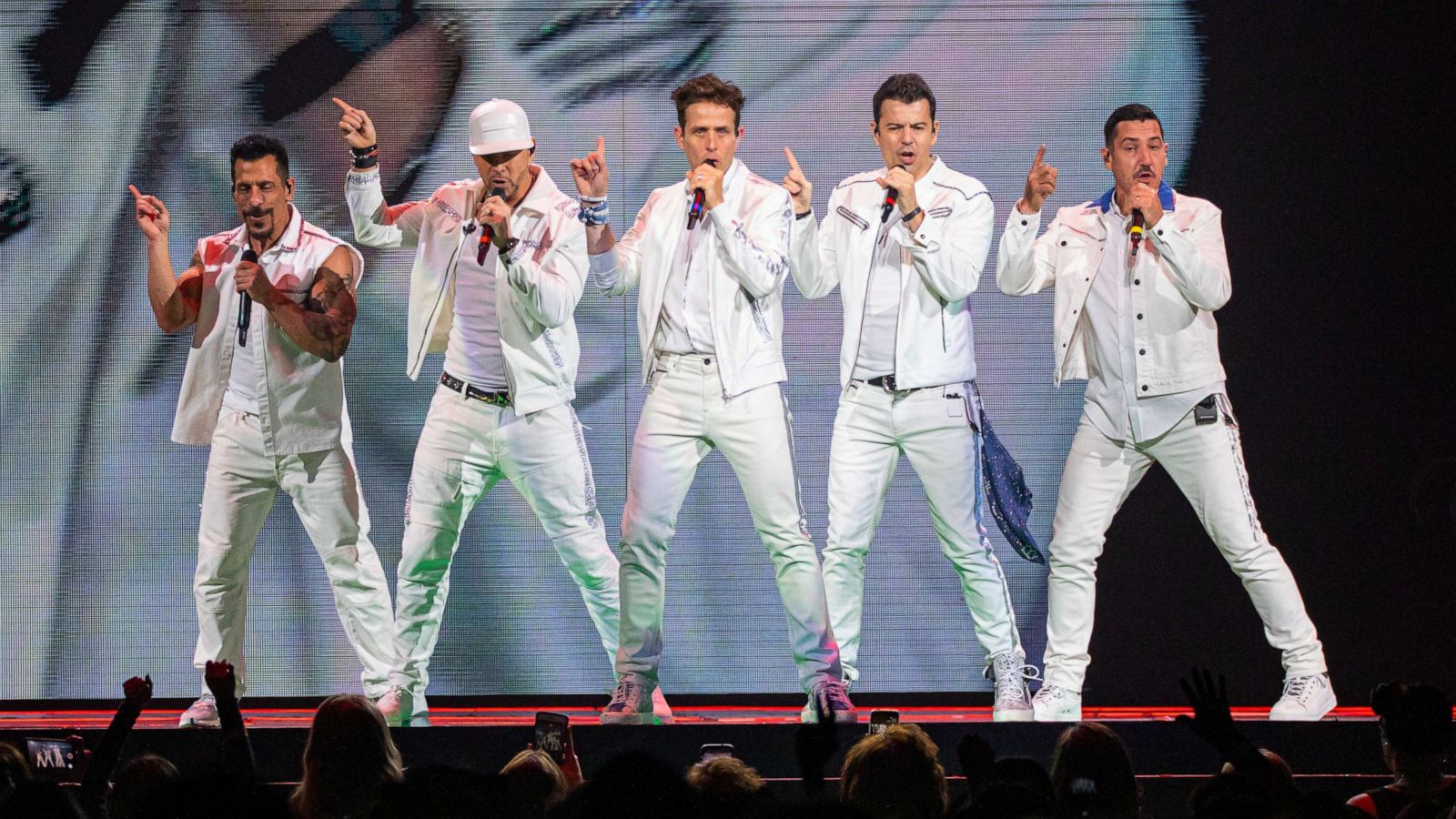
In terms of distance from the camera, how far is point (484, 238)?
5.07m

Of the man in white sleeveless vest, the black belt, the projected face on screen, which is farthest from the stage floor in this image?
the black belt

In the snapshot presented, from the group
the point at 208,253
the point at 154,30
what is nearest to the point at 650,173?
the point at 208,253

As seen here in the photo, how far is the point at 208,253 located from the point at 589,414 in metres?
1.54

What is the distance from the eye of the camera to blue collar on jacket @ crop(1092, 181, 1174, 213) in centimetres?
538

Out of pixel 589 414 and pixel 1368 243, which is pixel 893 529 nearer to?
pixel 589 414

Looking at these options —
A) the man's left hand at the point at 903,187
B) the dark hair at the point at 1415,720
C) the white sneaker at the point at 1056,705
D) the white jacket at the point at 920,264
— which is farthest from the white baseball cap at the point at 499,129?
the dark hair at the point at 1415,720

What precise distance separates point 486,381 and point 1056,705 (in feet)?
7.34

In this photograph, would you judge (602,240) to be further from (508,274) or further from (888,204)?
(888,204)

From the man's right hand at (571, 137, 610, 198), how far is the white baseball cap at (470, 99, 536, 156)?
43cm

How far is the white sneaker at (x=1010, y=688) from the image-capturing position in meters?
5.29

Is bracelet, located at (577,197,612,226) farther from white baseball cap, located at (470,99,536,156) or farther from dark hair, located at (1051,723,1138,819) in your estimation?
dark hair, located at (1051,723,1138,819)

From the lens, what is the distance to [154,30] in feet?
20.2

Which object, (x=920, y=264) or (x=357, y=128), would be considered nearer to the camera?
(x=920, y=264)

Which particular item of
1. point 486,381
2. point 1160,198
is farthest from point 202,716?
point 1160,198
